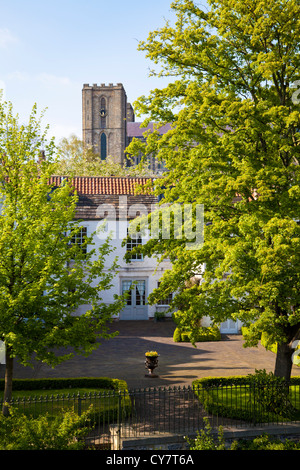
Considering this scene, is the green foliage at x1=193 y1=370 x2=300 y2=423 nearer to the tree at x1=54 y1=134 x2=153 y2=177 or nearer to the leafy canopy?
the leafy canopy

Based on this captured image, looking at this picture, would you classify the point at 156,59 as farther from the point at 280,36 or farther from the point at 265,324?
the point at 265,324

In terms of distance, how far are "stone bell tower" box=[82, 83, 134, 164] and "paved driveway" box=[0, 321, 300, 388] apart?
7402cm

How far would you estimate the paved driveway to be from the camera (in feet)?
67.7

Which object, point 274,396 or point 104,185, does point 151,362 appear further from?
point 104,185

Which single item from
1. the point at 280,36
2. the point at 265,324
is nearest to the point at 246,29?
the point at 280,36

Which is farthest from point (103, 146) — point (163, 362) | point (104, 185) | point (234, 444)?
point (234, 444)

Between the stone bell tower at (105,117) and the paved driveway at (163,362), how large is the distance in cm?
7402

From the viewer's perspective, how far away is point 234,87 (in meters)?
16.3

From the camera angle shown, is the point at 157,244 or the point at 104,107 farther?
the point at 104,107

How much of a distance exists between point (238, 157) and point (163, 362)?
12.1 meters

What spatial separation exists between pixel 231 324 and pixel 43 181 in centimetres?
1968

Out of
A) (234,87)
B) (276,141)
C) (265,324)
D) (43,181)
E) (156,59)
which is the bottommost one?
(265,324)

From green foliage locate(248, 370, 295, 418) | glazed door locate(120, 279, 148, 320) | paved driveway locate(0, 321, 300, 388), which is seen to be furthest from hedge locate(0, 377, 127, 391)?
glazed door locate(120, 279, 148, 320)

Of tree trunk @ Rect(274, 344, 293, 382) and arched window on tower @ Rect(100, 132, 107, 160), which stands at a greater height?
arched window on tower @ Rect(100, 132, 107, 160)
